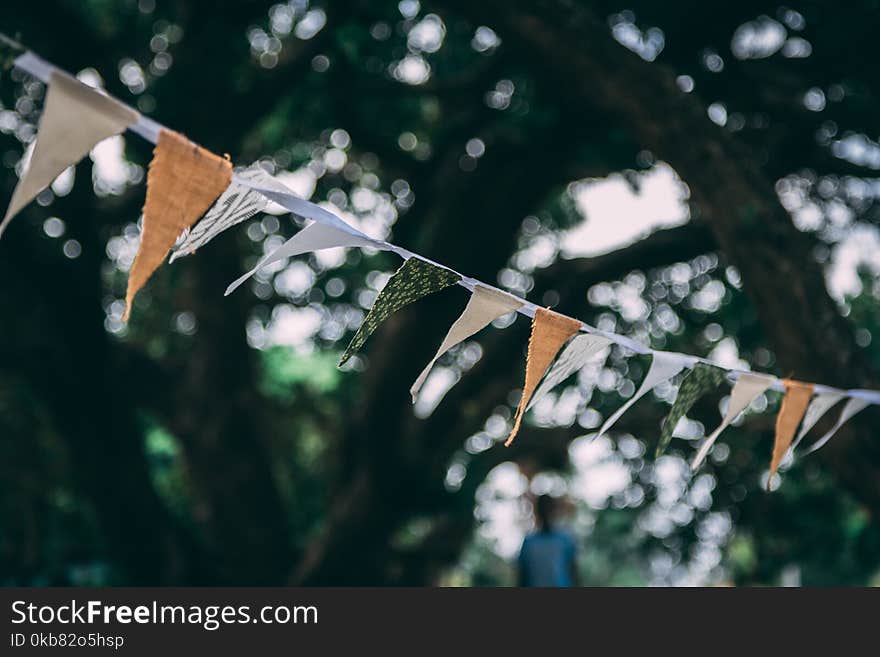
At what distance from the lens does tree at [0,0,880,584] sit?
389 cm

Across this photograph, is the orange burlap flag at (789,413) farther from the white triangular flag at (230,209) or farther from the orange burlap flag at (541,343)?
the white triangular flag at (230,209)

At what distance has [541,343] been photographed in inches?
92.6

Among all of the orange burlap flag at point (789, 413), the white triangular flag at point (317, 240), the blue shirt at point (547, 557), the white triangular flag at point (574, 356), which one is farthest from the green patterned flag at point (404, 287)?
the blue shirt at point (547, 557)

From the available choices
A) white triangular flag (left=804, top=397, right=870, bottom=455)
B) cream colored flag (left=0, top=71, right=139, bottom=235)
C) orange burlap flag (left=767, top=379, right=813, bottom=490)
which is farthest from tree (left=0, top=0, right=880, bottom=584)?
cream colored flag (left=0, top=71, right=139, bottom=235)

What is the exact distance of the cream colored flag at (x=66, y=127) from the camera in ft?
4.71

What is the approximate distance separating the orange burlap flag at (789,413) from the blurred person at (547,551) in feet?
3.84

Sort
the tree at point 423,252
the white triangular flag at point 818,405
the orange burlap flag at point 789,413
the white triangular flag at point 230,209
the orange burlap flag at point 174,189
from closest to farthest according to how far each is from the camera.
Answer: the orange burlap flag at point 174,189, the white triangular flag at point 230,209, the orange burlap flag at point 789,413, the white triangular flag at point 818,405, the tree at point 423,252

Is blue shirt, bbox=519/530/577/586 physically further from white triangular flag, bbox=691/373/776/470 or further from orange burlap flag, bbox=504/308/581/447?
orange burlap flag, bbox=504/308/581/447

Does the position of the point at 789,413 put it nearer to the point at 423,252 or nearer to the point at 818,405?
the point at 818,405

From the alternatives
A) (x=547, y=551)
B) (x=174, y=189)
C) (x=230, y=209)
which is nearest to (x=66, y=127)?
(x=174, y=189)

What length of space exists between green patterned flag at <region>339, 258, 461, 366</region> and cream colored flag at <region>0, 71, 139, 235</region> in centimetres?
78

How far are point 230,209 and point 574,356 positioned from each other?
1161 mm

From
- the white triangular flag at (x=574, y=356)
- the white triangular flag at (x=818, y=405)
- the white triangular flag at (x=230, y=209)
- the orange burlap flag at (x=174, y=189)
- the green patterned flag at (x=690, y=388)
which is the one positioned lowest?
the white triangular flag at (x=818, y=405)

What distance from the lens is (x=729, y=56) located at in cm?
489
